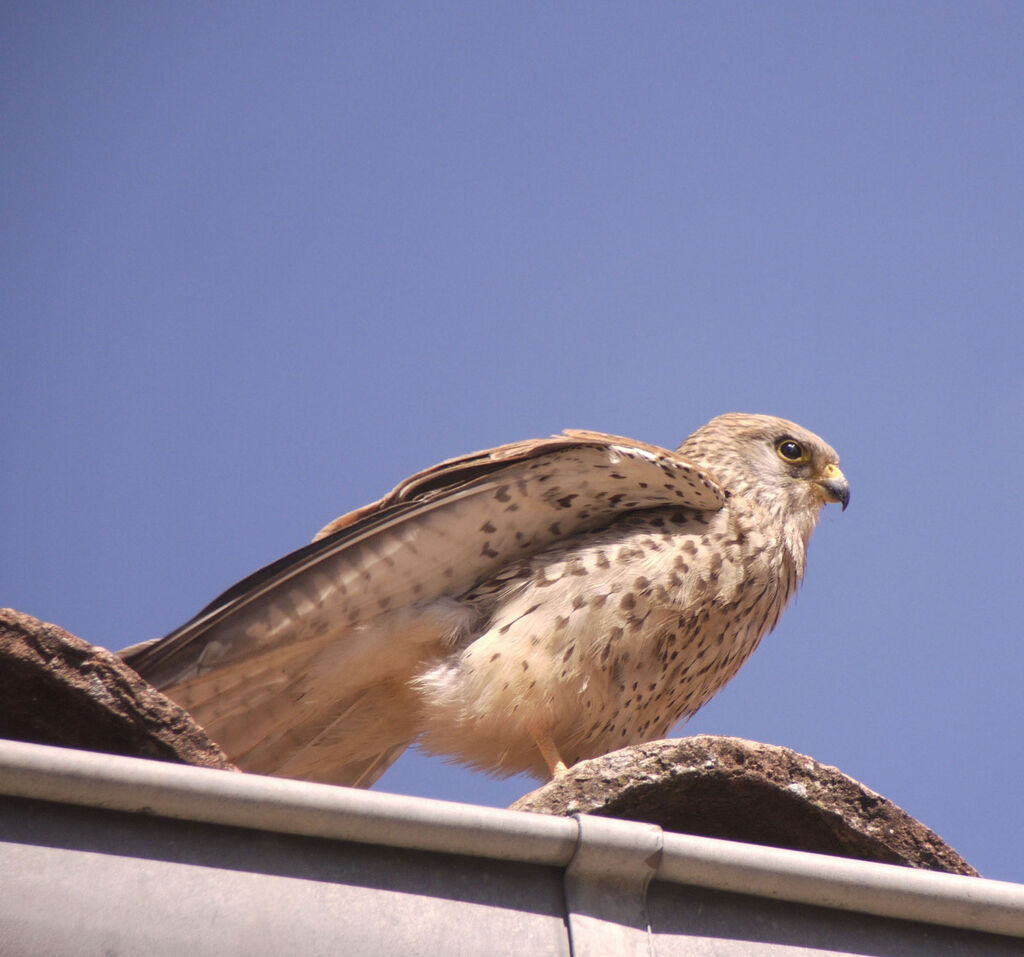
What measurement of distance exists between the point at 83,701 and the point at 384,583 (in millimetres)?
1843

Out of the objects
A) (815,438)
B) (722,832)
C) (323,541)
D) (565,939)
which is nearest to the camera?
(565,939)

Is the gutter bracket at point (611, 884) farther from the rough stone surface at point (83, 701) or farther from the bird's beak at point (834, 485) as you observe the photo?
the bird's beak at point (834, 485)

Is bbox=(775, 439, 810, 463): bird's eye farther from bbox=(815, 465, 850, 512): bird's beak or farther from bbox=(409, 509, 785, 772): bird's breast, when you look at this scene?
bbox=(409, 509, 785, 772): bird's breast

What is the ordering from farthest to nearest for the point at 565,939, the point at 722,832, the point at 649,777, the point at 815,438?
the point at 815,438, the point at 722,832, the point at 649,777, the point at 565,939

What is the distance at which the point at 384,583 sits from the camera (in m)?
4.02

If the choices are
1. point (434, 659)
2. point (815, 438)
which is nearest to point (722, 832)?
point (434, 659)

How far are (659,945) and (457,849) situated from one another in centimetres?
32

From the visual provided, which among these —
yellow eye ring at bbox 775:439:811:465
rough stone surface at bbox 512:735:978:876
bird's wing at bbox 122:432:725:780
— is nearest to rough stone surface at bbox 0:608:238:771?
rough stone surface at bbox 512:735:978:876

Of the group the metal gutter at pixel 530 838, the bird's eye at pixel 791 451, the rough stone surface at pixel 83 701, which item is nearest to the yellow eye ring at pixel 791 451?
the bird's eye at pixel 791 451

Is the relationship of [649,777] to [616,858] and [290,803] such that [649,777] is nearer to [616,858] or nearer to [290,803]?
[616,858]

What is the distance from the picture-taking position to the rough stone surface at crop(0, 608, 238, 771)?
217 centimetres

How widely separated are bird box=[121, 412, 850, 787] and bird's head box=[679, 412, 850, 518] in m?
0.63

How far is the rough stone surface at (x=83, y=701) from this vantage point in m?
2.17

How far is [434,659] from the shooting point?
4102 millimetres
